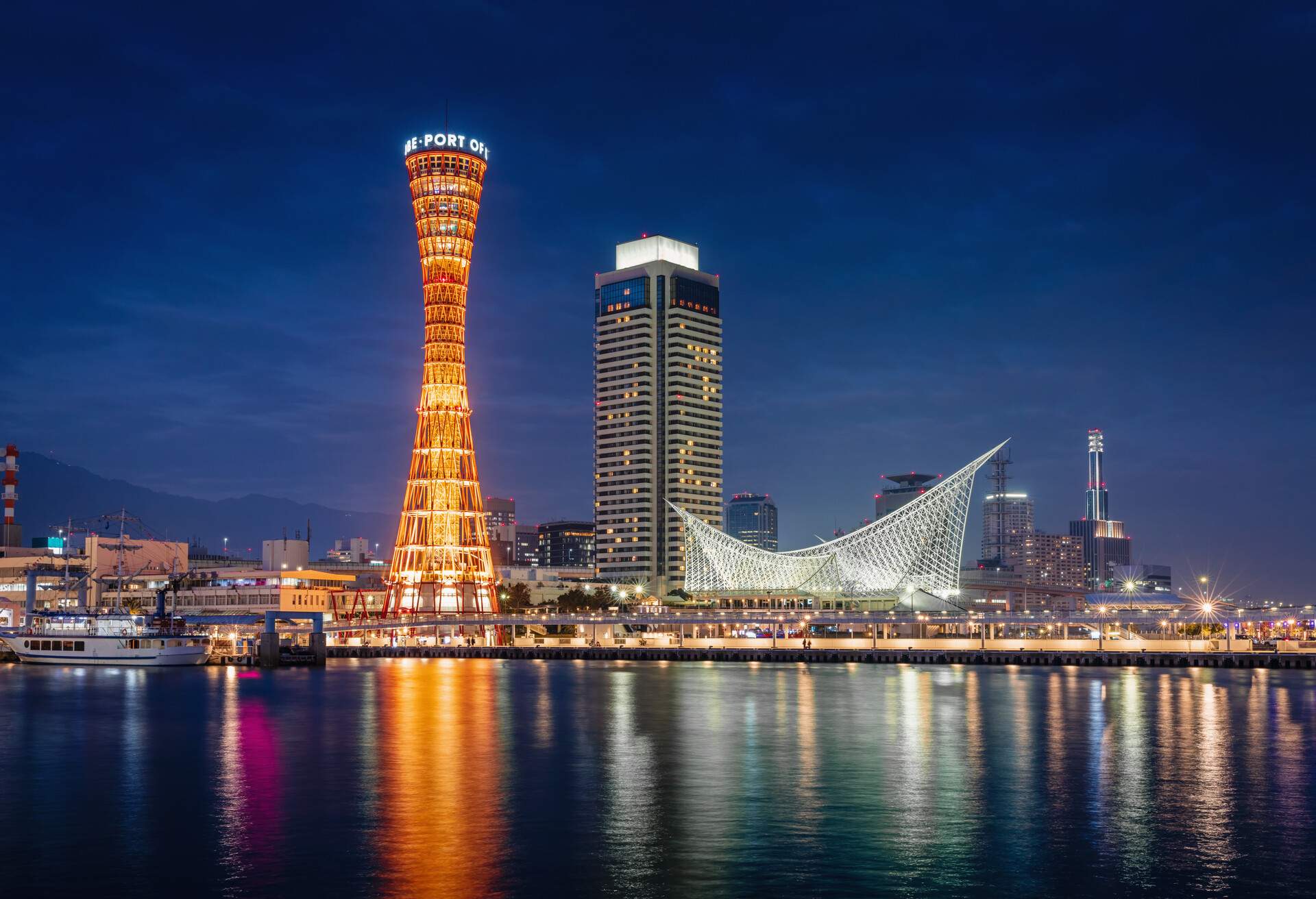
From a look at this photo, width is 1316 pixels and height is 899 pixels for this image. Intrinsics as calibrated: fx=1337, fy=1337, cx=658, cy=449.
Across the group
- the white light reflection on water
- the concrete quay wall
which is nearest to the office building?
the concrete quay wall

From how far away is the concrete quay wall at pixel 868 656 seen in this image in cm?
10081

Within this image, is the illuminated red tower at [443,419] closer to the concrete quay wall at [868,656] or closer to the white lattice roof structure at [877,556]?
the concrete quay wall at [868,656]

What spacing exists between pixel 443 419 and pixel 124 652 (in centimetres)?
3398

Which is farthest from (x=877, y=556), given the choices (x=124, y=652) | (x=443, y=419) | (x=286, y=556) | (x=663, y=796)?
(x=663, y=796)

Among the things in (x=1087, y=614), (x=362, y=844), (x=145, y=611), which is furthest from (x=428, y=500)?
(x=362, y=844)

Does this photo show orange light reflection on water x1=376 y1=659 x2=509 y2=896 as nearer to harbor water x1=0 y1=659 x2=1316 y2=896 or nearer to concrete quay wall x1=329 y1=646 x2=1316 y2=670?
harbor water x1=0 y1=659 x2=1316 y2=896

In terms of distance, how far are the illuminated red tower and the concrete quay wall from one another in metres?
7.66

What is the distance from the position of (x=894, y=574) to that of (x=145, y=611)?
79.9 m

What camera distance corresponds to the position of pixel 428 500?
123 meters

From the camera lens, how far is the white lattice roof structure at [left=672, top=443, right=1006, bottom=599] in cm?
13288

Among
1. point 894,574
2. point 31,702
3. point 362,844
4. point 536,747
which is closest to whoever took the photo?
point 362,844

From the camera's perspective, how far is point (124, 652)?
99.6 metres

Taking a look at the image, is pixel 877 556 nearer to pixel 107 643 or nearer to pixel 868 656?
pixel 868 656

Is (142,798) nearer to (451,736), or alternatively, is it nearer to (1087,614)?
(451,736)
